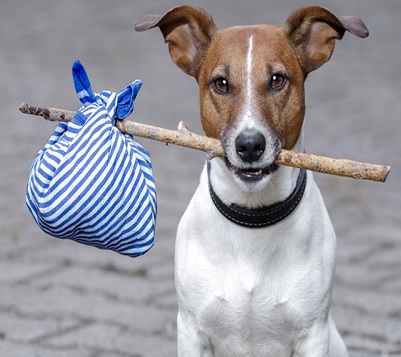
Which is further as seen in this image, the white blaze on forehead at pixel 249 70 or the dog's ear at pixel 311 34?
the dog's ear at pixel 311 34

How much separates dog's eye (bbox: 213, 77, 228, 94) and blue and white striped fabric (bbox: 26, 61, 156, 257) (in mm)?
450

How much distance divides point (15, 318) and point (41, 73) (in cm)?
500

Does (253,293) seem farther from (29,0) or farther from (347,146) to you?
(29,0)

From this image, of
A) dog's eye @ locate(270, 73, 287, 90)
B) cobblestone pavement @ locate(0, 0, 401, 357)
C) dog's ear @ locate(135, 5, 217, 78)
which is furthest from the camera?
cobblestone pavement @ locate(0, 0, 401, 357)

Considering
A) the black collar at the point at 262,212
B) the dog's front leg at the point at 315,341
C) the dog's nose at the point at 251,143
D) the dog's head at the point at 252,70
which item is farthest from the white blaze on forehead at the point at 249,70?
the dog's front leg at the point at 315,341

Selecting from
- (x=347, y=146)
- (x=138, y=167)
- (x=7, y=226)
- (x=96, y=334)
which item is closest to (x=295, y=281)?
(x=138, y=167)

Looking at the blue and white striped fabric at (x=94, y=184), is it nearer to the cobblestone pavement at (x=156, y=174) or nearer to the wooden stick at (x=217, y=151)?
the wooden stick at (x=217, y=151)

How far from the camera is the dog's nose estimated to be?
146 inches

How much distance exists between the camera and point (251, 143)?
3.70 metres

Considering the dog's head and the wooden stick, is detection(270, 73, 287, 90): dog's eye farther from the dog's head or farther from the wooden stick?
the wooden stick

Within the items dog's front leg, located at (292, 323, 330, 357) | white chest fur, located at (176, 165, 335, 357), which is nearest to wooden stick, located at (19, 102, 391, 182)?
white chest fur, located at (176, 165, 335, 357)

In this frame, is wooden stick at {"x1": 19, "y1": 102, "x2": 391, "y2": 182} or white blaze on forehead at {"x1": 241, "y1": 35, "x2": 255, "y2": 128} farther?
white blaze on forehead at {"x1": 241, "y1": 35, "x2": 255, "y2": 128}

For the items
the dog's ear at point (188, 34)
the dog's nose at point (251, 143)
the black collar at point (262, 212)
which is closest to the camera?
the dog's nose at point (251, 143)

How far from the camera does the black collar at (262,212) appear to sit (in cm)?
407
